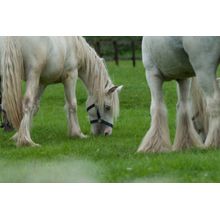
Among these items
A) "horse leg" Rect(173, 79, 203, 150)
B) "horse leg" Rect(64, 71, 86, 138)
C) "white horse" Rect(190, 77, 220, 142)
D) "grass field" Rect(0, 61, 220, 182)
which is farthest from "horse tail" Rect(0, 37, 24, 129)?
"white horse" Rect(190, 77, 220, 142)

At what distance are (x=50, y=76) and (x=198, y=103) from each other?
301 centimetres

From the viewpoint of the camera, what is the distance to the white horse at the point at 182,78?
9477 millimetres

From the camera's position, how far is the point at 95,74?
1395 cm

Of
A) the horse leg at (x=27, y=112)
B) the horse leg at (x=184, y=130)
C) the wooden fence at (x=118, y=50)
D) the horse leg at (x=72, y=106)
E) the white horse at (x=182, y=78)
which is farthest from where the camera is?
the wooden fence at (x=118, y=50)

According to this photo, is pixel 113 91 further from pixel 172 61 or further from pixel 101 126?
pixel 172 61

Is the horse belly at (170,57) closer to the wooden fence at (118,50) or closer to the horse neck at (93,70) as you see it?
the horse neck at (93,70)

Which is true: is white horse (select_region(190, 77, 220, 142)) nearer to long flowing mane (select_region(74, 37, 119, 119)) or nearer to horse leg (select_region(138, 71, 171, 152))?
horse leg (select_region(138, 71, 171, 152))

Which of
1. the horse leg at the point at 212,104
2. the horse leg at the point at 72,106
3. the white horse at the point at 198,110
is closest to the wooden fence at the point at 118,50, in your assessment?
the horse leg at the point at 72,106

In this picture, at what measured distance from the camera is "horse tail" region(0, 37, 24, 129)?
11562 mm

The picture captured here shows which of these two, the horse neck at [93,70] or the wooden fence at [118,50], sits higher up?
the horse neck at [93,70]

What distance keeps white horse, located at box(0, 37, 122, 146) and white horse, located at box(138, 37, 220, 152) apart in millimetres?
2256

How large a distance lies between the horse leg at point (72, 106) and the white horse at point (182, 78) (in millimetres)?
3175

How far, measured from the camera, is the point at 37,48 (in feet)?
39.0
